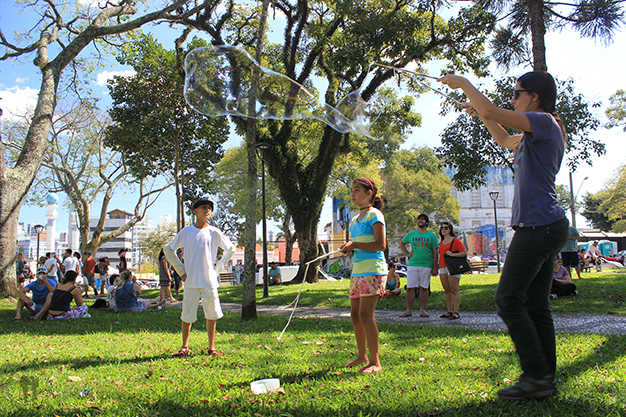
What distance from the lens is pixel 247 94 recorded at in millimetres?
7215

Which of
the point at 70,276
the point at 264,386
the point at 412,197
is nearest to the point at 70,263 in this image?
the point at 70,276

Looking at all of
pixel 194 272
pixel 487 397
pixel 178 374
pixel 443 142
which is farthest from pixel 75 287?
pixel 443 142

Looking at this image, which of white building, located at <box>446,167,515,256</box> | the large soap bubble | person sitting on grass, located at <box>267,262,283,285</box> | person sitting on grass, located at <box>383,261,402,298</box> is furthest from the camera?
white building, located at <box>446,167,515,256</box>

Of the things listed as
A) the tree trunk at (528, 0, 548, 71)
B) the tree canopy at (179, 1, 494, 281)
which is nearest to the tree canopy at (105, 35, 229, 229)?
the tree canopy at (179, 1, 494, 281)

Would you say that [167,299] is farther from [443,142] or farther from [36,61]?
[443,142]

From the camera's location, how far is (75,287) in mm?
8812

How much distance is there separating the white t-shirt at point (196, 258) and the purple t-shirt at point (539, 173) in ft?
10.5

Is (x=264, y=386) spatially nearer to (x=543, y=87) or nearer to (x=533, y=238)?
(x=533, y=238)

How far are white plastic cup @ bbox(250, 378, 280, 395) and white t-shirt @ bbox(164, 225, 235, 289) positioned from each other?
69.0 inches

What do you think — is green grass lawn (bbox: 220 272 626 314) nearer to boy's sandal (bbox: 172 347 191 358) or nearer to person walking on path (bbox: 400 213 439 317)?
person walking on path (bbox: 400 213 439 317)

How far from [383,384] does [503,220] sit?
2128 inches

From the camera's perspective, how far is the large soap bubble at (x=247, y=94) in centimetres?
669

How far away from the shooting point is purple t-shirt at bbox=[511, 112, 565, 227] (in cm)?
268

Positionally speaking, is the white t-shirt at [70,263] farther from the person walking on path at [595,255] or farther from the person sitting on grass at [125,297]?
the person walking on path at [595,255]
